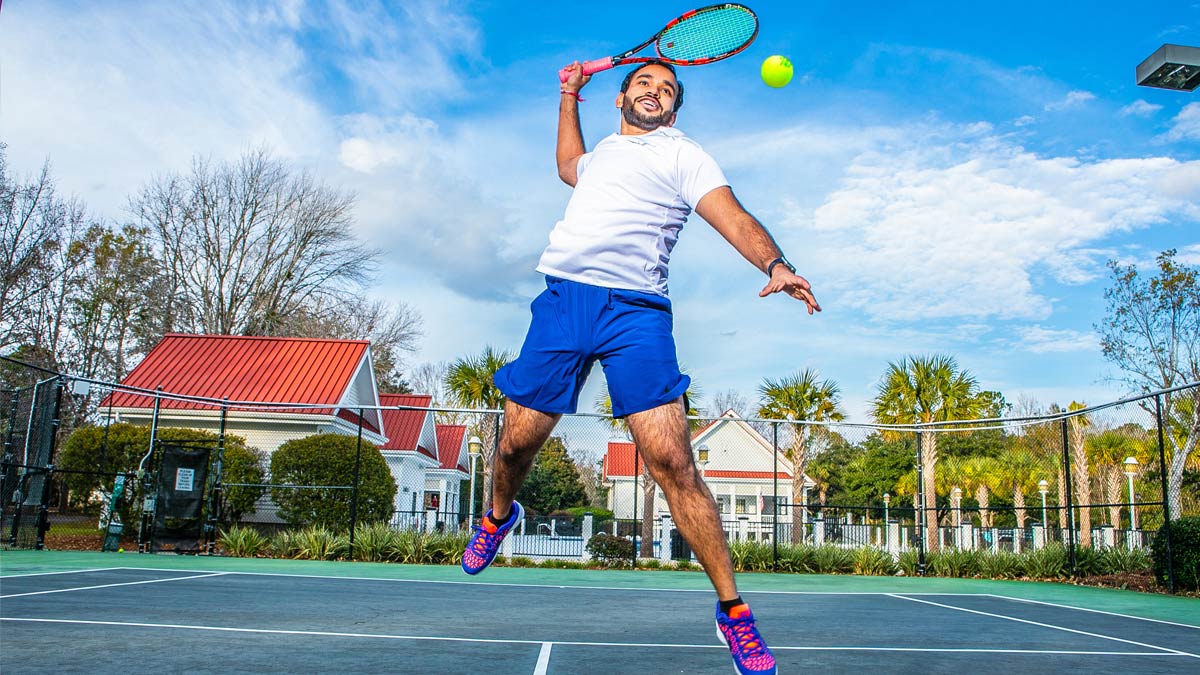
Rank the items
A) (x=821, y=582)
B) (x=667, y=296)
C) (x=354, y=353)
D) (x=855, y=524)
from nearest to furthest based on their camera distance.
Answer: (x=667, y=296) < (x=821, y=582) < (x=855, y=524) < (x=354, y=353)

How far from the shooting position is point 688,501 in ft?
8.57

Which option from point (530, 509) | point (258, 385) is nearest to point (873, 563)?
point (530, 509)

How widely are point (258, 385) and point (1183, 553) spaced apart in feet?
57.2

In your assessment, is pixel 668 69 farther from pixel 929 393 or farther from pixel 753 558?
pixel 929 393

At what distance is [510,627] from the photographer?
4844mm

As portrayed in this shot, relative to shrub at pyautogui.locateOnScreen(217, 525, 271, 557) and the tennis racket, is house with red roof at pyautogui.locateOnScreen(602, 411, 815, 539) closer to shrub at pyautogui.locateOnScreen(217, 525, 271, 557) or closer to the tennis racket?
shrub at pyautogui.locateOnScreen(217, 525, 271, 557)

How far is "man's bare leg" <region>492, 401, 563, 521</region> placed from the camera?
276cm

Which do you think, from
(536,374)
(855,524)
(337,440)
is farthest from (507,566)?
(536,374)

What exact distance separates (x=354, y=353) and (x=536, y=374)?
18.9 meters

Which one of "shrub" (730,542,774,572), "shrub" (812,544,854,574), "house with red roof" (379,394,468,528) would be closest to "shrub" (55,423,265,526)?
"house with red roof" (379,394,468,528)

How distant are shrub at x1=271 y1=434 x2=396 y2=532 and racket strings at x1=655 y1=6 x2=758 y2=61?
38.5 feet

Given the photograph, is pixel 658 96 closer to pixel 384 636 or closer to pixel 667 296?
pixel 667 296

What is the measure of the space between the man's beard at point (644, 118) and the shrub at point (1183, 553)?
378 inches

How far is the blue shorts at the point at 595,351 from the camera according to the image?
2.58 m
